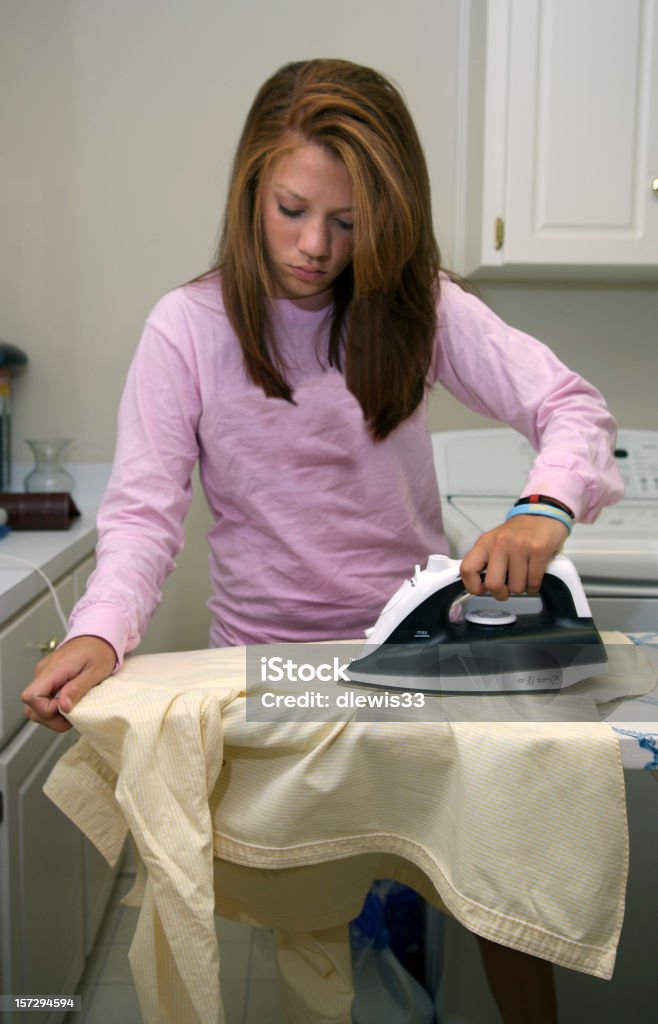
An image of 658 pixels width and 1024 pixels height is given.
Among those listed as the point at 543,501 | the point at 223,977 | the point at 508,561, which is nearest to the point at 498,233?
the point at 543,501

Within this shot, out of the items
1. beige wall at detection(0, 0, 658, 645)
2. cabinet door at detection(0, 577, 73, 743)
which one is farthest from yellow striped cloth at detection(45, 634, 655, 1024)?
beige wall at detection(0, 0, 658, 645)

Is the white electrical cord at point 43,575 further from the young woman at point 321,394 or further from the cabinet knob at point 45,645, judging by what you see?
the young woman at point 321,394

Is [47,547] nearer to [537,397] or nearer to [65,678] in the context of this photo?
[65,678]

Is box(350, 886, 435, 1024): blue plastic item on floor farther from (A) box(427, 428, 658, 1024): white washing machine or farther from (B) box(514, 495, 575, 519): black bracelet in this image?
(B) box(514, 495, 575, 519): black bracelet

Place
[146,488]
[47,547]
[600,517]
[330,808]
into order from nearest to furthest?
1. [330,808]
2. [146,488]
3. [47,547]
4. [600,517]

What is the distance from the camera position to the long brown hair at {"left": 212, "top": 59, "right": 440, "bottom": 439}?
3.61 ft

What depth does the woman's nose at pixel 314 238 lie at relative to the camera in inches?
43.9

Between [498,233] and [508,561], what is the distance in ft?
3.69

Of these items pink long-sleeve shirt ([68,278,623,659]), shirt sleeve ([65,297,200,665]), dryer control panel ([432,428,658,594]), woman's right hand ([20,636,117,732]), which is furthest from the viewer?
dryer control panel ([432,428,658,594])

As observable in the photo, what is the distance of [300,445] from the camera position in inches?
50.2

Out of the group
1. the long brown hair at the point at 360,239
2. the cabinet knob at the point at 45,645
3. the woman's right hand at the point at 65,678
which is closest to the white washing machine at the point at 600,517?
the long brown hair at the point at 360,239

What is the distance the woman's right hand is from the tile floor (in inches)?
40.5

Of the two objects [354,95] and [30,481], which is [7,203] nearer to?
[30,481]

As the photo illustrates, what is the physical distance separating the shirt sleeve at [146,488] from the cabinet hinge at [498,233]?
2.85ft
